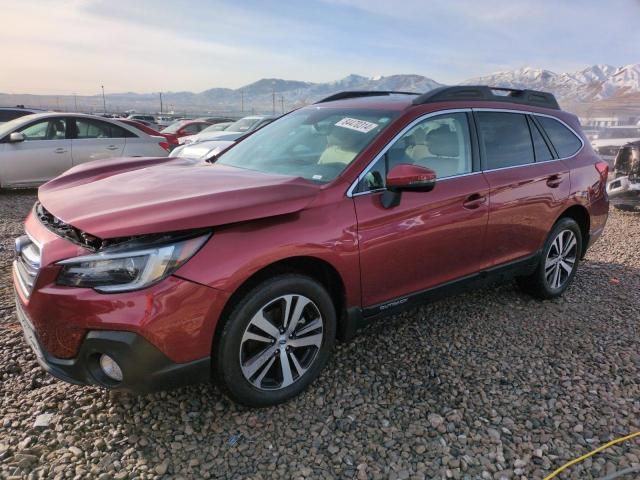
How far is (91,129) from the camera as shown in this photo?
8789 mm

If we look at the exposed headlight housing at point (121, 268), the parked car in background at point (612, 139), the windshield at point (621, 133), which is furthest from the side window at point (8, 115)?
the windshield at point (621, 133)

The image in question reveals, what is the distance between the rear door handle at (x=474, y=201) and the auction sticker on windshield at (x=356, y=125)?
828 mm

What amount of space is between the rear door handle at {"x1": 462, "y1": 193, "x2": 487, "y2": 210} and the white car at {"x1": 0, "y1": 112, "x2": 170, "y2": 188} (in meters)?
→ 7.38

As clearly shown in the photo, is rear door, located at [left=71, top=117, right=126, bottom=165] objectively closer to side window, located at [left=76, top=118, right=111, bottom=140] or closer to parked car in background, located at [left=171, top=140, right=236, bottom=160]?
side window, located at [left=76, top=118, right=111, bottom=140]

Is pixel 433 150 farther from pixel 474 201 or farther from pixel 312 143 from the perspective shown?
pixel 312 143

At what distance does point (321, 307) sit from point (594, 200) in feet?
10.5

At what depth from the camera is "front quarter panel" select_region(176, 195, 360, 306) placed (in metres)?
2.24

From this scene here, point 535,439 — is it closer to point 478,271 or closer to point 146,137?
point 478,271

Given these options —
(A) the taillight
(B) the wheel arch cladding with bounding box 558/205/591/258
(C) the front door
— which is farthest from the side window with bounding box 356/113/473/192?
(A) the taillight

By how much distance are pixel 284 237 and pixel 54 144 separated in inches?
299

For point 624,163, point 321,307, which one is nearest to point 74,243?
point 321,307

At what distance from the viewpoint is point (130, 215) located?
222 cm

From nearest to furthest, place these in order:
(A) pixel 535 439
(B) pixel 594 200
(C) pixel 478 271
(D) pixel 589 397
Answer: (A) pixel 535 439, (D) pixel 589 397, (C) pixel 478 271, (B) pixel 594 200

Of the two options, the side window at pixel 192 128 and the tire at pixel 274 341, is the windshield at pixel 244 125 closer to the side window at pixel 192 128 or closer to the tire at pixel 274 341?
the side window at pixel 192 128
